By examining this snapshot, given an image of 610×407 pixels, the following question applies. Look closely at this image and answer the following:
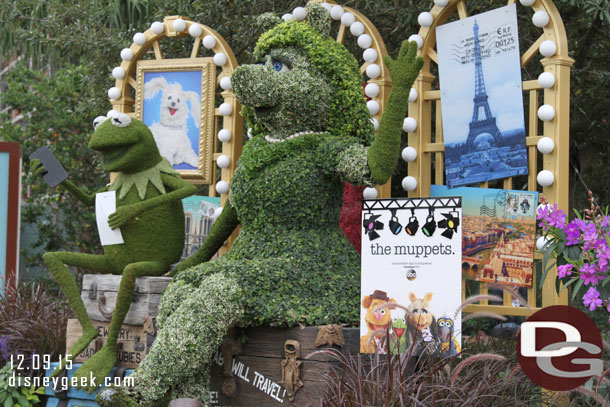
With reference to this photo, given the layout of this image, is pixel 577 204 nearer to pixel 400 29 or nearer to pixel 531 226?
pixel 400 29

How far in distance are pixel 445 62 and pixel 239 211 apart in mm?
1671

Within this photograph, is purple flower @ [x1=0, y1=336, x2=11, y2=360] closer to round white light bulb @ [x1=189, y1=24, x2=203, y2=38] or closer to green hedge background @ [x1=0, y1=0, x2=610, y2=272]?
round white light bulb @ [x1=189, y1=24, x2=203, y2=38]

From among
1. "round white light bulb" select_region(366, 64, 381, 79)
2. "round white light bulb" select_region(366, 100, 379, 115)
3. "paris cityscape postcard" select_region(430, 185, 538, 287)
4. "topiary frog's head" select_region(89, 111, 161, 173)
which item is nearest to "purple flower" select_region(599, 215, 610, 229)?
"paris cityscape postcard" select_region(430, 185, 538, 287)

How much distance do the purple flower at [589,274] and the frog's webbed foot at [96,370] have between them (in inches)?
113

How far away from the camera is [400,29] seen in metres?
6.98

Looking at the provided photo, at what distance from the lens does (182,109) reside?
6184 mm

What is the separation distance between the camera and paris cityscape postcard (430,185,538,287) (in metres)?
4.67

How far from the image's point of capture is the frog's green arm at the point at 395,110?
166 inches

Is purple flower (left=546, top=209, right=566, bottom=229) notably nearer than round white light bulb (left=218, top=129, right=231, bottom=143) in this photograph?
Yes

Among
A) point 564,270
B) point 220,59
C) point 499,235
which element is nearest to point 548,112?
point 499,235

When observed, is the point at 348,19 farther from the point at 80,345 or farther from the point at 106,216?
the point at 80,345

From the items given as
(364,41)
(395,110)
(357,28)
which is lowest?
(395,110)

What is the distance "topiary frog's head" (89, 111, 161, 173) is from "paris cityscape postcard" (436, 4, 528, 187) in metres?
2.00

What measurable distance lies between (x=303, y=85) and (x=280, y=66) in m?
0.26
